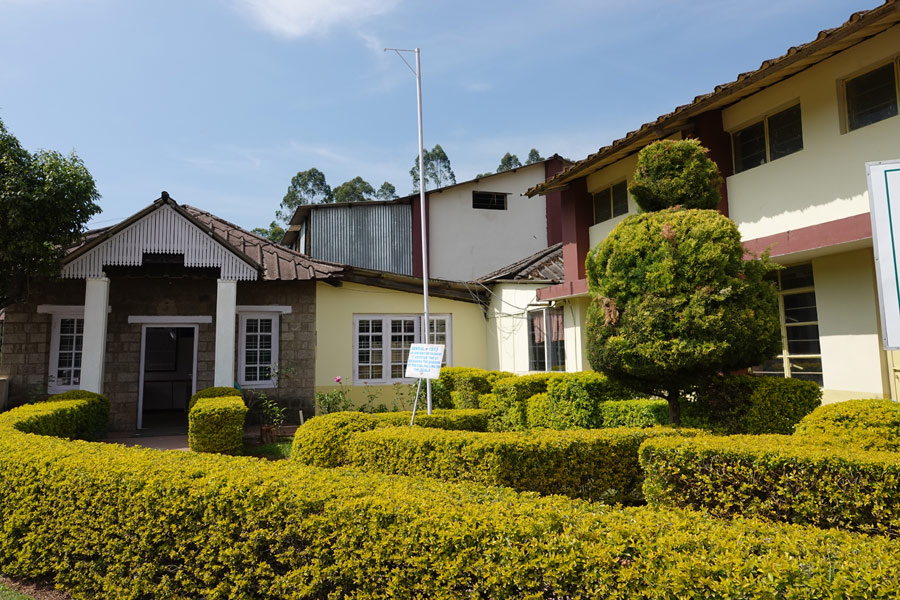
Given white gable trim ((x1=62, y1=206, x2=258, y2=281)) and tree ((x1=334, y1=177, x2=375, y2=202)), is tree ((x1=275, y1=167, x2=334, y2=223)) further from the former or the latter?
white gable trim ((x1=62, y1=206, x2=258, y2=281))

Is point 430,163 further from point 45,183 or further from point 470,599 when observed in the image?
point 470,599

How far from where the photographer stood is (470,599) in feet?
9.61

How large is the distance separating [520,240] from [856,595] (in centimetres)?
1815

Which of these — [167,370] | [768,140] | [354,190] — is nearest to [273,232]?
[354,190]

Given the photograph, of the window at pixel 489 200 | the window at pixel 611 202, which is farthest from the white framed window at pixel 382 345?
the window at pixel 489 200

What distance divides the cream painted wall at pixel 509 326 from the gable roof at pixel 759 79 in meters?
3.59

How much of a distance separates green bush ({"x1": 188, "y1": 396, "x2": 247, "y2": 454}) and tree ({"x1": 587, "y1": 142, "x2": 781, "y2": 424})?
19.8 ft

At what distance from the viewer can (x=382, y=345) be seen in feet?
48.3

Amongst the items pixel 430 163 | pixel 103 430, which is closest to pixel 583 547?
pixel 103 430

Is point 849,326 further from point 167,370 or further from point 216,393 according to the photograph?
point 167,370

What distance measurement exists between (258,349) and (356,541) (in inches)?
438

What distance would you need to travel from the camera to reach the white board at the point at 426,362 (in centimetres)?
863

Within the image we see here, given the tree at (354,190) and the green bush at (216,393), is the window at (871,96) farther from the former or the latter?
the tree at (354,190)

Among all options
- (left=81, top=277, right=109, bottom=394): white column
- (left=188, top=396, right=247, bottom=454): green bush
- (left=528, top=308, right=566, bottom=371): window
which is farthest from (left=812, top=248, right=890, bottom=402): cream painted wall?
(left=81, top=277, right=109, bottom=394): white column
